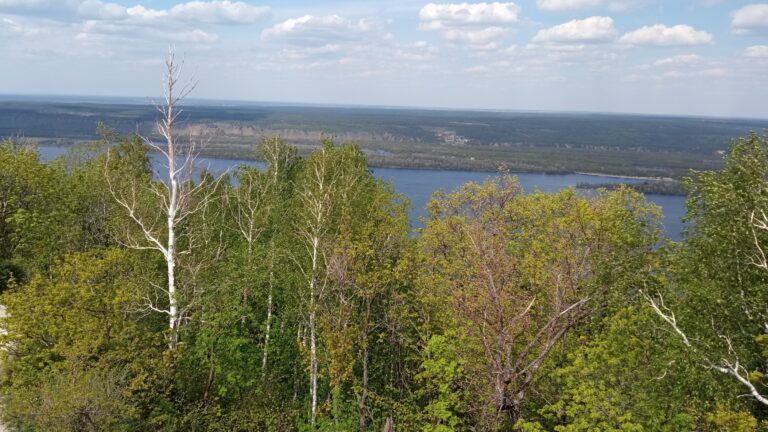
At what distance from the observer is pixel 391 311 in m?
24.4

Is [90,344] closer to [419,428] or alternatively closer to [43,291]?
[43,291]

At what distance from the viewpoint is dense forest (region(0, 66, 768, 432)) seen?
17109mm

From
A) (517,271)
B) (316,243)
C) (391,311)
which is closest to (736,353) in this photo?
(517,271)

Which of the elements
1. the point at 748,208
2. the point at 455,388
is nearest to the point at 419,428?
the point at 455,388

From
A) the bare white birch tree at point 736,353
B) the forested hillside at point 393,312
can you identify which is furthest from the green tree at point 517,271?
the bare white birch tree at point 736,353

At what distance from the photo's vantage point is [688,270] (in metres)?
18.7

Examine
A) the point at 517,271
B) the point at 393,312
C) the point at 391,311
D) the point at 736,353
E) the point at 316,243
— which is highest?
the point at 316,243

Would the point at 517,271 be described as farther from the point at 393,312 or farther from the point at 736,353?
the point at 736,353

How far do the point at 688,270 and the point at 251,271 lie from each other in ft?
55.1

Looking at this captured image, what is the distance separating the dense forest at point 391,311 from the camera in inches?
674

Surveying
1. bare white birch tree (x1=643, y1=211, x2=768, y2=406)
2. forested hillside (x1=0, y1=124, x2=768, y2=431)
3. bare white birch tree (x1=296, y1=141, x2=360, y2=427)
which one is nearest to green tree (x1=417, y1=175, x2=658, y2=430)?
forested hillside (x1=0, y1=124, x2=768, y2=431)

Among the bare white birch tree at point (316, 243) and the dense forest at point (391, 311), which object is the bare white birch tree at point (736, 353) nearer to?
the dense forest at point (391, 311)

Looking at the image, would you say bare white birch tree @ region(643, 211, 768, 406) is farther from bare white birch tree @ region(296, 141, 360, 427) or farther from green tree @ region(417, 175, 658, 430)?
bare white birch tree @ region(296, 141, 360, 427)

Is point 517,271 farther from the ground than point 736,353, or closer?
farther from the ground
